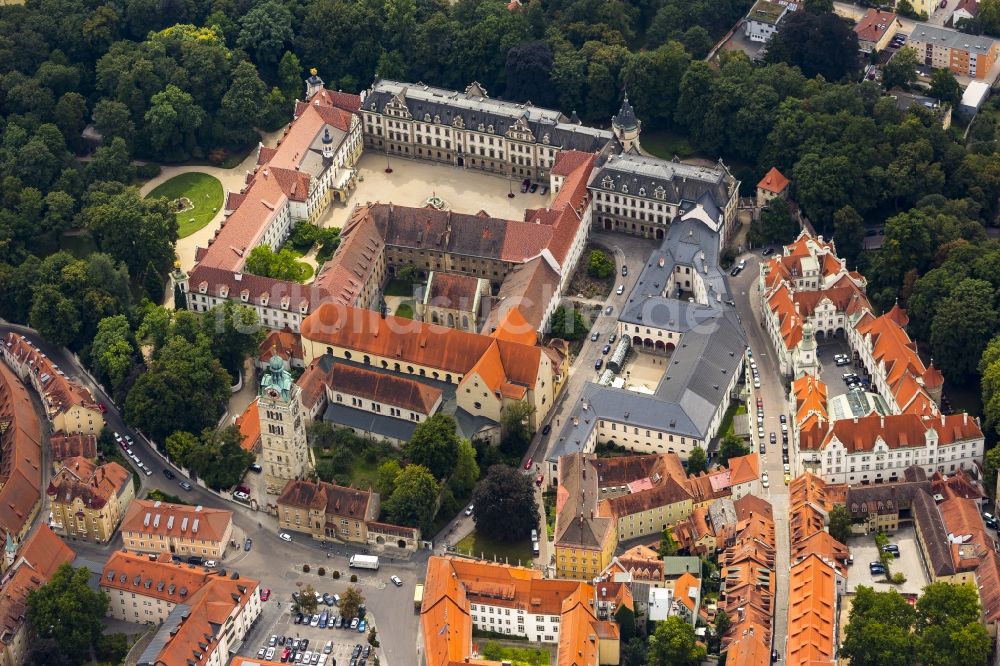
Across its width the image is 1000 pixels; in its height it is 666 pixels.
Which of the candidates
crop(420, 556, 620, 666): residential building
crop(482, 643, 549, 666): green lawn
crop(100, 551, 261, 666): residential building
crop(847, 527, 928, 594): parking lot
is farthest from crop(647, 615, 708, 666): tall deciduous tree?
crop(100, 551, 261, 666): residential building

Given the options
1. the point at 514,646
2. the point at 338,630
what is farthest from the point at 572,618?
the point at 338,630

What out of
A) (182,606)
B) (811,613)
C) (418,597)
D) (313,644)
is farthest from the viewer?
(418,597)

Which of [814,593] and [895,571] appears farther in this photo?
[895,571]

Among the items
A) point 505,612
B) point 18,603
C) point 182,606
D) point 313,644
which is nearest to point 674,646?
point 505,612

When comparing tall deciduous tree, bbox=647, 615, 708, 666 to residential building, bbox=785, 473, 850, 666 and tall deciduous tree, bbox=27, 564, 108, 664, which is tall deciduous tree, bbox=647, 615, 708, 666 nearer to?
residential building, bbox=785, 473, 850, 666

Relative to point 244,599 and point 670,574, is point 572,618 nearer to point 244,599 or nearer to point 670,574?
point 670,574

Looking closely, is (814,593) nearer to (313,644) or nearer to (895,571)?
(895,571)
